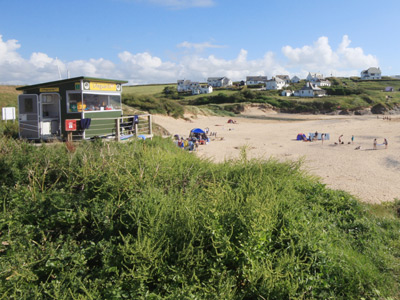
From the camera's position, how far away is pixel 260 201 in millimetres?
4793

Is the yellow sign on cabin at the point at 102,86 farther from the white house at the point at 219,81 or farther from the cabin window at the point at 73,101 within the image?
the white house at the point at 219,81

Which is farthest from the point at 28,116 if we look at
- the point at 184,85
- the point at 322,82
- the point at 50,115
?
the point at 322,82

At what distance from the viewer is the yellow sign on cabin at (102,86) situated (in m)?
13.4

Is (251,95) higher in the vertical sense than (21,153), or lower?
higher

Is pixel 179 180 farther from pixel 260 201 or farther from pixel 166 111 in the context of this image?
pixel 166 111

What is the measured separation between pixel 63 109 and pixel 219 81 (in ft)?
383

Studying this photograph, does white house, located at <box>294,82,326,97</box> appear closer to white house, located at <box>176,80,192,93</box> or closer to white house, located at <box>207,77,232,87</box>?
white house, located at <box>176,80,192,93</box>

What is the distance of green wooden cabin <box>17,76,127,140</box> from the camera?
12938mm

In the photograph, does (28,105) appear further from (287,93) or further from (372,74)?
(372,74)

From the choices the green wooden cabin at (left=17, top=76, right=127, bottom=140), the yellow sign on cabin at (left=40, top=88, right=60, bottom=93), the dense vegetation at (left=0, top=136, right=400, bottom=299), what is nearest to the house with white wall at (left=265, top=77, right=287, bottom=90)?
the green wooden cabin at (left=17, top=76, right=127, bottom=140)

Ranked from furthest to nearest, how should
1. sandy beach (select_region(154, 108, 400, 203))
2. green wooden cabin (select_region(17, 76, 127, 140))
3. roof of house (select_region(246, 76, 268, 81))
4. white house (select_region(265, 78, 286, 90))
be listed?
roof of house (select_region(246, 76, 268, 81)) < white house (select_region(265, 78, 286, 90)) < sandy beach (select_region(154, 108, 400, 203)) < green wooden cabin (select_region(17, 76, 127, 140))

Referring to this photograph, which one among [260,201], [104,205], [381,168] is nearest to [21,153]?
[104,205]

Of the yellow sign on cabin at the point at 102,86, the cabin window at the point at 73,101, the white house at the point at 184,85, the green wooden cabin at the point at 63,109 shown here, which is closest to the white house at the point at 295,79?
the white house at the point at 184,85

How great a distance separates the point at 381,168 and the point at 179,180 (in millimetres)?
15231
